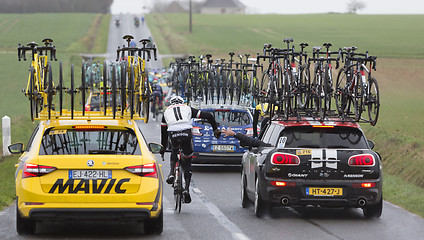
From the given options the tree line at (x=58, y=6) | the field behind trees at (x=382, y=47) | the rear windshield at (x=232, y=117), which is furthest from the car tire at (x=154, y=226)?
the tree line at (x=58, y=6)

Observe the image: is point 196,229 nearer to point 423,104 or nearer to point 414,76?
point 423,104

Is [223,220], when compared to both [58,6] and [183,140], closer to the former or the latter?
[183,140]

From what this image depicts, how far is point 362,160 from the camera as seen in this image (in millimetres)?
11844

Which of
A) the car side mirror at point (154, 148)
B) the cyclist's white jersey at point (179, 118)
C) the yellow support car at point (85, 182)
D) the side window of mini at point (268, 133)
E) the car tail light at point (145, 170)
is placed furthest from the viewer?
the side window of mini at point (268, 133)

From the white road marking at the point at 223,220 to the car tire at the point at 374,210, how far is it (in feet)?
6.39

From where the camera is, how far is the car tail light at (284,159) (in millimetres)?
11781

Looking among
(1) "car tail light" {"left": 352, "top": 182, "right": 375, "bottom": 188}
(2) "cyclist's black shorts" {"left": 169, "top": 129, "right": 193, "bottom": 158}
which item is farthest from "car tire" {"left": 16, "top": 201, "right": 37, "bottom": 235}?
(1) "car tail light" {"left": 352, "top": 182, "right": 375, "bottom": 188}

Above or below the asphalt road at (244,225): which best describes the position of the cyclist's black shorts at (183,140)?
above

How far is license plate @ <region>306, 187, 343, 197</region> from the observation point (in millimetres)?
11750

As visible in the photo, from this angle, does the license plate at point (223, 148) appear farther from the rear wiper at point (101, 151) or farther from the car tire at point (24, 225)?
the car tire at point (24, 225)

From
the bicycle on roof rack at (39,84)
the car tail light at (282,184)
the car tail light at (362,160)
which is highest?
the bicycle on roof rack at (39,84)

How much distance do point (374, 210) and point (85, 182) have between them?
4.31 metres

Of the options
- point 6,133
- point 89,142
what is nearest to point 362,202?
point 89,142

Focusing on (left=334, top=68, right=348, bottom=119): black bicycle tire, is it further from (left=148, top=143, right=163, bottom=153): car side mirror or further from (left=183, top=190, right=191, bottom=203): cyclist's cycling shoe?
(left=148, top=143, right=163, bottom=153): car side mirror
